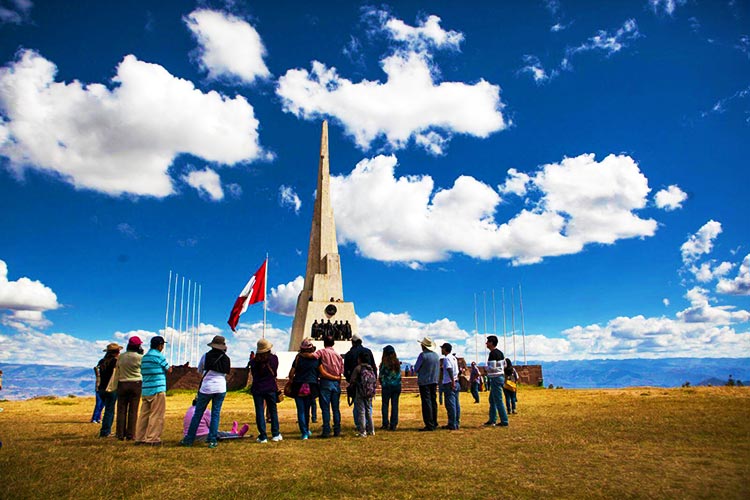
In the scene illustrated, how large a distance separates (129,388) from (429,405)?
5281 millimetres

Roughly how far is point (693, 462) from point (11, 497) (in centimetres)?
710

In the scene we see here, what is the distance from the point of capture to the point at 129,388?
28.3ft

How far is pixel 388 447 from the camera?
766 cm

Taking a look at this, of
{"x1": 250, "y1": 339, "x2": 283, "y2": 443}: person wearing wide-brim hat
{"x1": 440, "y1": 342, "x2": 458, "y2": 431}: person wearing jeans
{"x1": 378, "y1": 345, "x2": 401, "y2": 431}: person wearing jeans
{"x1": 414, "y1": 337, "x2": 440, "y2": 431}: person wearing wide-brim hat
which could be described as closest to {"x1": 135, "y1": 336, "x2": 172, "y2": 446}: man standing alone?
{"x1": 250, "y1": 339, "x2": 283, "y2": 443}: person wearing wide-brim hat

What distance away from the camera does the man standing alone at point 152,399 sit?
26.6ft

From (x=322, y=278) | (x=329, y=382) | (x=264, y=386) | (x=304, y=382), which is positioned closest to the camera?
(x=264, y=386)

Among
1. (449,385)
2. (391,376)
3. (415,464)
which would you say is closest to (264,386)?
(391,376)

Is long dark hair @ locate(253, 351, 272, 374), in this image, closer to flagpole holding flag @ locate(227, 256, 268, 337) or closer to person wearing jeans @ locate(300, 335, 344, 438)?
person wearing jeans @ locate(300, 335, 344, 438)

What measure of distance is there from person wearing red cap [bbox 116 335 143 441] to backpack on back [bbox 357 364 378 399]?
3.69 m

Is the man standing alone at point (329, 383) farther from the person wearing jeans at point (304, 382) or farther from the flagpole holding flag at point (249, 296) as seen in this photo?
the flagpole holding flag at point (249, 296)

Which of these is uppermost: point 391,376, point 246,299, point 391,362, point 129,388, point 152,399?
point 246,299

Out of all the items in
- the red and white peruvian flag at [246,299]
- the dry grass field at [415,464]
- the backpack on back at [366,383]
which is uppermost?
the red and white peruvian flag at [246,299]

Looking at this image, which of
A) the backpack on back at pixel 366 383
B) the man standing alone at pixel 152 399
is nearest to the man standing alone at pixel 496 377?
the backpack on back at pixel 366 383

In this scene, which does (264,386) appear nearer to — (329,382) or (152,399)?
(329,382)
